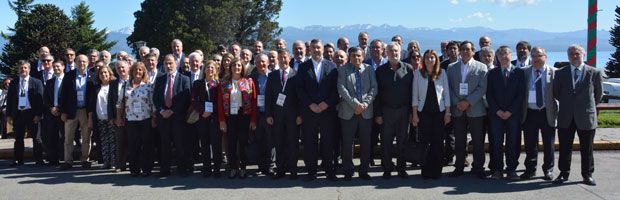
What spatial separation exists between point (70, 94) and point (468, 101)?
19.9 feet

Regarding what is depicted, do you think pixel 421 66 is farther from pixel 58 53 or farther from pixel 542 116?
pixel 58 53

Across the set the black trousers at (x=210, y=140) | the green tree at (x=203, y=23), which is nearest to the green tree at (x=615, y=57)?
the green tree at (x=203, y=23)

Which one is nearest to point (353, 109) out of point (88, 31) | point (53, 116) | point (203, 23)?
point (53, 116)

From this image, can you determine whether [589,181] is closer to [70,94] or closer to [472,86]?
[472,86]

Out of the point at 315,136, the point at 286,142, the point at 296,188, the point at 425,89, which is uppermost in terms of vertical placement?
the point at 425,89

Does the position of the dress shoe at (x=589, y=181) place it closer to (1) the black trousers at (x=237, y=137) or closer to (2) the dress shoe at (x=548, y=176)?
(2) the dress shoe at (x=548, y=176)

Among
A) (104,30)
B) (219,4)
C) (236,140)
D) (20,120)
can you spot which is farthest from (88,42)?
(236,140)

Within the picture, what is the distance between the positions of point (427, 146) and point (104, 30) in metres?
45.9

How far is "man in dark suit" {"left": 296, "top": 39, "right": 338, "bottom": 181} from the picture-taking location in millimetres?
6398

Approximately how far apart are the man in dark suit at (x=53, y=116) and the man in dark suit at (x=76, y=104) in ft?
0.43

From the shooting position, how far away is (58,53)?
2914cm

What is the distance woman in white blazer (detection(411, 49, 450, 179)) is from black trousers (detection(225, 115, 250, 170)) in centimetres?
235

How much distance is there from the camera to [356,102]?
6.25 m

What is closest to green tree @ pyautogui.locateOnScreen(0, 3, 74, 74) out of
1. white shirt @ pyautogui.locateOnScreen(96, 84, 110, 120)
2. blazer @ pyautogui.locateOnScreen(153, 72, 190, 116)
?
white shirt @ pyautogui.locateOnScreen(96, 84, 110, 120)
